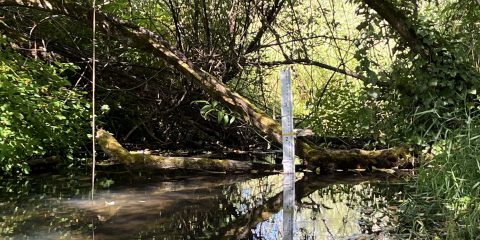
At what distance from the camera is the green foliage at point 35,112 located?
626cm

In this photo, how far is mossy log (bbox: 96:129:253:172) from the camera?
23.1 ft

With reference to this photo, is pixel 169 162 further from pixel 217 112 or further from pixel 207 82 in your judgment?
pixel 207 82

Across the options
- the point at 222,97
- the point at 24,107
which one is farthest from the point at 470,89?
the point at 24,107

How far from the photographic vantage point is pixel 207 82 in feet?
23.2

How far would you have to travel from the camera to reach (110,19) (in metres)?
6.89

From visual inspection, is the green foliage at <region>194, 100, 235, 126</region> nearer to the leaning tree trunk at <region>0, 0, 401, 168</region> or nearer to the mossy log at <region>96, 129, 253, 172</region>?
the leaning tree trunk at <region>0, 0, 401, 168</region>

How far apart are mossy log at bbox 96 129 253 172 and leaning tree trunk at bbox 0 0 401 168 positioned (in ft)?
2.14

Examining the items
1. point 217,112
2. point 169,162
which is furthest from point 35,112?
point 217,112

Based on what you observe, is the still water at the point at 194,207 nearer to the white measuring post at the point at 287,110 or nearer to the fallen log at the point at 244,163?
the fallen log at the point at 244,163

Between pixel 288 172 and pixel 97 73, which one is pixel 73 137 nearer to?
pixel 97 73

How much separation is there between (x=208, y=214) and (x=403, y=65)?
300cm

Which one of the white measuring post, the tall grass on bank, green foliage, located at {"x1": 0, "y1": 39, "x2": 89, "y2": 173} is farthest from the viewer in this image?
green foliage, located at {"x1": 0, "y1": 39, "x2": 89, "y2": 173}

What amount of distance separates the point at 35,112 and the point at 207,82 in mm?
2192

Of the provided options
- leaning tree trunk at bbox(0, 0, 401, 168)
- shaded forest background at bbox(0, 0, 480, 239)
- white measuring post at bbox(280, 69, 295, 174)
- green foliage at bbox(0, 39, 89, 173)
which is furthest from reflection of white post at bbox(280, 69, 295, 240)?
green foliage at bbox(0, 39, 89, 173)
